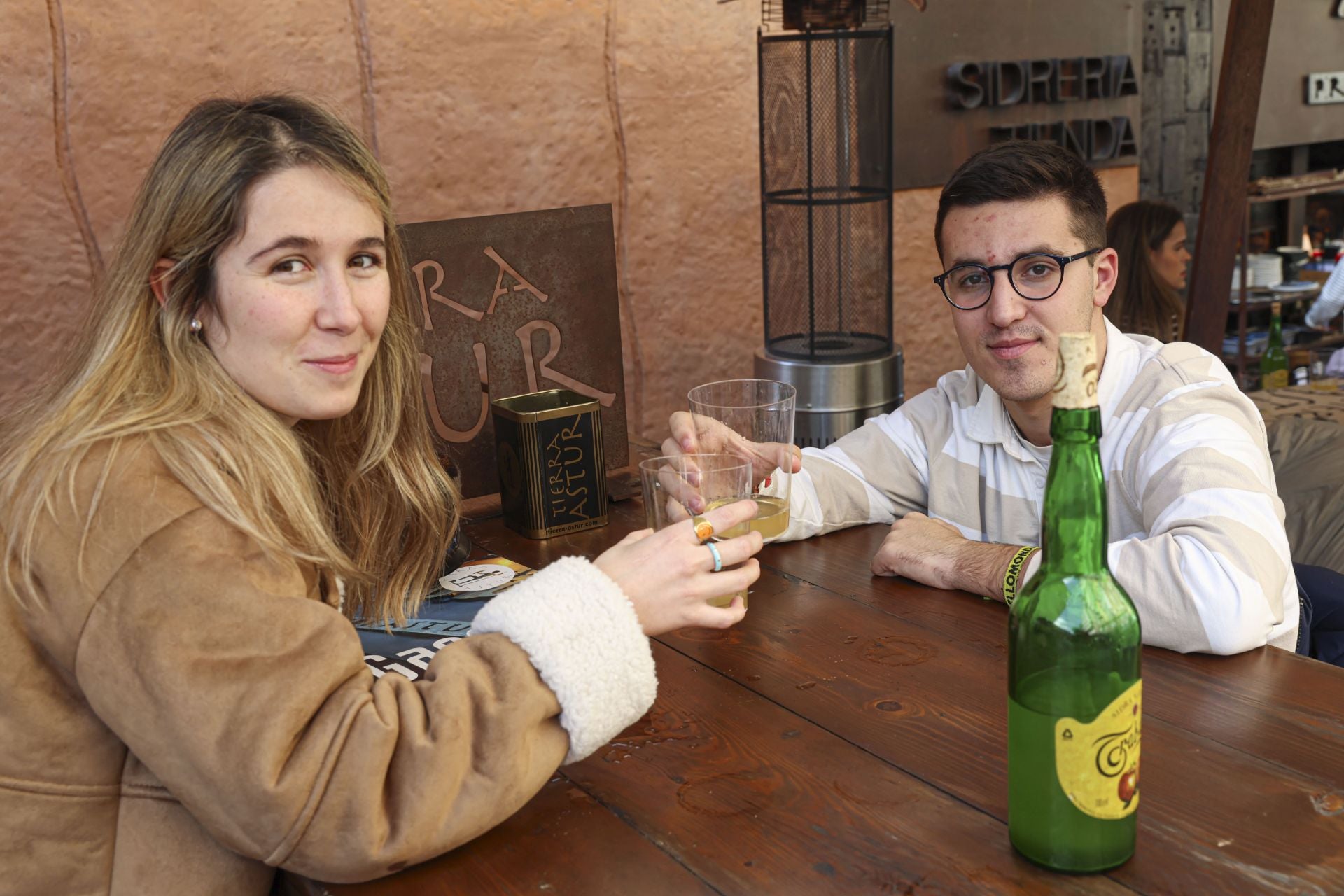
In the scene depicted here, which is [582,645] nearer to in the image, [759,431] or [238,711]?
[238,711]

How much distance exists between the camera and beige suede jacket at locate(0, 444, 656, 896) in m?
0.98

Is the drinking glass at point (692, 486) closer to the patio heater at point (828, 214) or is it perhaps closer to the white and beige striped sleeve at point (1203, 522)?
the white and beige striped sleeve at point (1203, 522)

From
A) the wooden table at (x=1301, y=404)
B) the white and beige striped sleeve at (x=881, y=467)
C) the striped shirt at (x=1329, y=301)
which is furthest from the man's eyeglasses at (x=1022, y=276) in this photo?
the striped shirt at (x=1329, y=301)

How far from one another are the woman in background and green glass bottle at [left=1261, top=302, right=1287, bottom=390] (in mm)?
1073

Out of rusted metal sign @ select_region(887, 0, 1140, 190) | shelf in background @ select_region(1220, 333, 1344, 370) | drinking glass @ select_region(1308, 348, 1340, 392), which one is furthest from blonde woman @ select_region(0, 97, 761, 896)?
shelf in background @ select_region(1220, 333, 1344, 370)

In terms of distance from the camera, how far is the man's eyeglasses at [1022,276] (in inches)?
71.8

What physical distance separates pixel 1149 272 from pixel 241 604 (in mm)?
3769

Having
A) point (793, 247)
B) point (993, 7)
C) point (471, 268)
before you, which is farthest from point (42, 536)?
point (993, 7)

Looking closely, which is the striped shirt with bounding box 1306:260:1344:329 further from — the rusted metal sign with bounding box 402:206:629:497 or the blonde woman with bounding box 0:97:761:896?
the blonde woman with bounding box 0:97:761:896

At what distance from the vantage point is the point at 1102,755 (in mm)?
903

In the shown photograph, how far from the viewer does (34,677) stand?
3.59 ft

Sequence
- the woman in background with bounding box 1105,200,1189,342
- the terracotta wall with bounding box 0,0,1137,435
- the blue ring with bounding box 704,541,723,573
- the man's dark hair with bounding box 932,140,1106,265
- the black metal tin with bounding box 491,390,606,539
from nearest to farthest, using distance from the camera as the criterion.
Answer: the blue ring with bounding box 704,541,723,573, the man's dark hair with bounding box 932,140,1106,265, the black metal tin with bounding box 491,390,606,539, the terracotta wall with bounding box 0,0,1137,435, the woman in background with bounding box 1105,200,1189,342

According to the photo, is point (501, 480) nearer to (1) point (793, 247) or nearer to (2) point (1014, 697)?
(2) point (1014, 697)

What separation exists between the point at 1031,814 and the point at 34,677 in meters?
0.88
